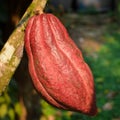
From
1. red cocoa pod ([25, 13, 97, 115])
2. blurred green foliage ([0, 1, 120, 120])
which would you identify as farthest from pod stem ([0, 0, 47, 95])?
blurred green foliage ([0, 1, 120, 120])

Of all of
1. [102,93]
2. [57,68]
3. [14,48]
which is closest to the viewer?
[57,68]

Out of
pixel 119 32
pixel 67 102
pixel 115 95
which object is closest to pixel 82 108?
pixel 67 102

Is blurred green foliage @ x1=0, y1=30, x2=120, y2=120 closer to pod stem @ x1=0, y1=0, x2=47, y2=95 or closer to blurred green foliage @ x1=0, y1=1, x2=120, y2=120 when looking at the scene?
blurred green foliage @ x1=0, y1=1, x2=120, y2=120

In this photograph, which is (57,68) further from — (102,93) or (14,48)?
(102,93)

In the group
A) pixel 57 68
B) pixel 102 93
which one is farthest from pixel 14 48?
pixel 102 93

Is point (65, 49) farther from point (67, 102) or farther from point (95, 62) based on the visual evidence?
point (95, 62)

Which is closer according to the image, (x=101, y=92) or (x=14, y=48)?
(x=14, y=48)

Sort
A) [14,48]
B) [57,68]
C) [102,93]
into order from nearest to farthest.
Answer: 1. [57,68]
2. [14,48]
3. [102,93]

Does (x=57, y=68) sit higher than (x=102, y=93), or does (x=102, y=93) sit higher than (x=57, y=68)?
(x=57, y=68)
